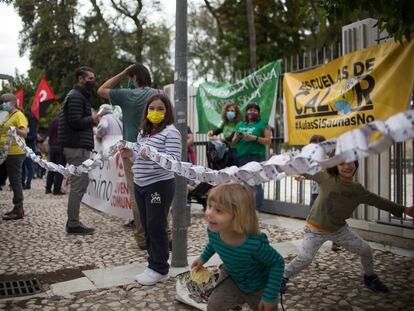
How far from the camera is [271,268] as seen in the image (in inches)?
90.6

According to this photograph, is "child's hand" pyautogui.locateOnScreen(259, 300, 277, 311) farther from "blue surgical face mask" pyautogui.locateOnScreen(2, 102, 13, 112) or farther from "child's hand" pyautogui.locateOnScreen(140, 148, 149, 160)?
"blue surgical face mask" pyautogui.locateOnScreen(2, 102, 13, 112)

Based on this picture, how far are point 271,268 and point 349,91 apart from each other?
367cm

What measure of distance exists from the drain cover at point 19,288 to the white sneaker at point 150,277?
82 centimetres

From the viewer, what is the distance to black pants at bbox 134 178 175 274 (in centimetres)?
375

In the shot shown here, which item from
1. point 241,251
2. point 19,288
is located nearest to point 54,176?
point 19,288

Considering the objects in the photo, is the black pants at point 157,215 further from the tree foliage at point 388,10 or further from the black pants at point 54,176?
the black pants at point 54,176

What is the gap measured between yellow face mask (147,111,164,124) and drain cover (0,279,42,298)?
1674mm

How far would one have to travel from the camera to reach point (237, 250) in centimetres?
236

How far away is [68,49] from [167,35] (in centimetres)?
695

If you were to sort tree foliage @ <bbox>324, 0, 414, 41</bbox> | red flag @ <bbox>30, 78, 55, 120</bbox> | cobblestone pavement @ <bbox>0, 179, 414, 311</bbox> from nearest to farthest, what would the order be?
1. tree foliage @ <bbox>324, 0, 414, 41</bbox>
2. cobblestone pavement @ <bbox>0, 179, 414, 311</bbox>
3. red flag @ <bbox>30, 78, 55, 120</bbox>

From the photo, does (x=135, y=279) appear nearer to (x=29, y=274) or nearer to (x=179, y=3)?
(x=29, y=274)

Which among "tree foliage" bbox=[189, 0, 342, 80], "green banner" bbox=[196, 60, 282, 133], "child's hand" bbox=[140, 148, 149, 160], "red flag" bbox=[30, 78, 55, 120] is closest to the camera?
"child's hand" bbox=[140, 148, 149, 160]

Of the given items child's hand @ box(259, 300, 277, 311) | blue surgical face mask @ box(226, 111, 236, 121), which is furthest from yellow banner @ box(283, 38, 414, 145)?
child's hand @ box(259, 300, 277, 311)

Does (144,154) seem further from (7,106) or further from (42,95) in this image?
(42,95)
